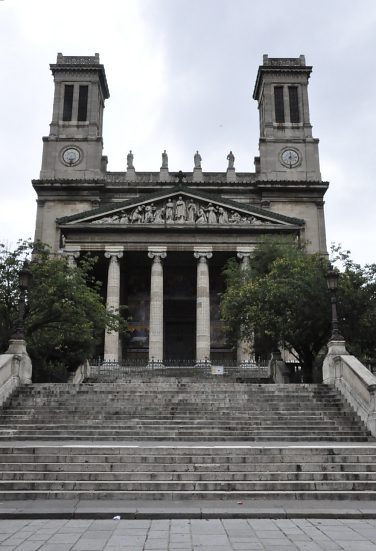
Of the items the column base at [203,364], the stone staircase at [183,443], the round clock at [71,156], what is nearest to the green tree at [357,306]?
the stone staircase at [183,443]

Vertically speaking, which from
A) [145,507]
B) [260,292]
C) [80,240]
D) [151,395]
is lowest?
[145,507]

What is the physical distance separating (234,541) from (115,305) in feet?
106

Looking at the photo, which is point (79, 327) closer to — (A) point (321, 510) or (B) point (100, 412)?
(B) point (100, 412)

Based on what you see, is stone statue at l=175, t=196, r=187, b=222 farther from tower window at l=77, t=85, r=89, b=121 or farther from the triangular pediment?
tower window at l=77, t=85, r=89, b=121

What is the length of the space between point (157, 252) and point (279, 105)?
26.2m

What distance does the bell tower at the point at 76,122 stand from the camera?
178ft

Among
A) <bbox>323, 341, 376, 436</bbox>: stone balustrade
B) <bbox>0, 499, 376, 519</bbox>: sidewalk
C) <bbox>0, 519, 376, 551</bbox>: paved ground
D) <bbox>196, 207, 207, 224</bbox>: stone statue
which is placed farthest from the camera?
<bbox>196, 207, 207, 224</bbox>: stone statue

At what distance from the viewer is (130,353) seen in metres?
43.4

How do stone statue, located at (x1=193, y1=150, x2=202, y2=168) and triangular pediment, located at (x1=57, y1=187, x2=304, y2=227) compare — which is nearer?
triangular pediment, located at (x1=57, y1=187, x2=304, y2=227)

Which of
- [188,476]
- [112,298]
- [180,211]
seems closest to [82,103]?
[180,211]

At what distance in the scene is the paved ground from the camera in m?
7.02

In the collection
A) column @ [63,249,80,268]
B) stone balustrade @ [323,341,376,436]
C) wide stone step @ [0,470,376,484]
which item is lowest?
wide stone step @ [0,470,376,484]

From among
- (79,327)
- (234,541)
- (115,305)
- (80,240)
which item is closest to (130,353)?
(115,305)

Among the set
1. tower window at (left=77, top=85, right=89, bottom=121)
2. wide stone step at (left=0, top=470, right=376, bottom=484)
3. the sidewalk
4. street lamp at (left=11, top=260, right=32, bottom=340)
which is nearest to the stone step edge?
the sidewalk
